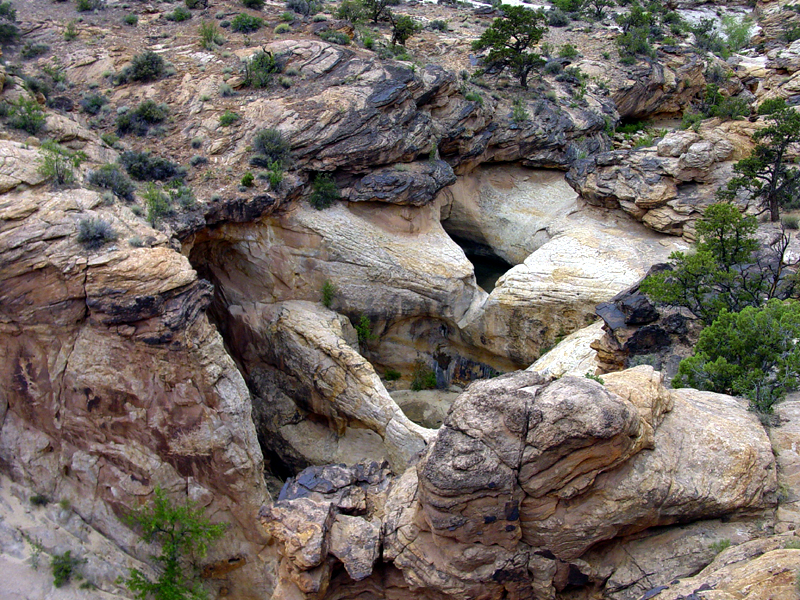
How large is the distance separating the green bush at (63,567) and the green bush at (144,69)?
1813 cm

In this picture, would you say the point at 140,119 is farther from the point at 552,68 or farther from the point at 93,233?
the point at 552,68

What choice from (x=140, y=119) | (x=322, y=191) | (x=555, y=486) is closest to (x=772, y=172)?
(x=322, y=191)

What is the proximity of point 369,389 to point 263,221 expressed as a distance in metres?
7.35

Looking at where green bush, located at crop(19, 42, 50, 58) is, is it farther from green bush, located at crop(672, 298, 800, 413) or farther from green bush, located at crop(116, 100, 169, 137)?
green bush, located at crop(672, 298, 800, 413)

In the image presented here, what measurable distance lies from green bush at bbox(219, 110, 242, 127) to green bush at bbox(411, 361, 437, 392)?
40.2 feet

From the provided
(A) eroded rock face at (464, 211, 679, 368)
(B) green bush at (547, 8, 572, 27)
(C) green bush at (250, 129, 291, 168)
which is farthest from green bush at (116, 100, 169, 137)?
(B) green bush at (547, 8, 572, 27)

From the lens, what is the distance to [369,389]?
66.2 feet

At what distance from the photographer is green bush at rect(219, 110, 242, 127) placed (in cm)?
2291

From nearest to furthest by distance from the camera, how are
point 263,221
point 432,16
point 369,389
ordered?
point 369,389 → point 263,221 → point 432,16

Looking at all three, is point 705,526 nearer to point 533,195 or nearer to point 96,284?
point 96,284

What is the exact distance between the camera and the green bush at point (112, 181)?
18000 mm

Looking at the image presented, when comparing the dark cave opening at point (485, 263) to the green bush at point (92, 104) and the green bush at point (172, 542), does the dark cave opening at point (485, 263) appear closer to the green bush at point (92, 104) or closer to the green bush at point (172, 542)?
the green bush at point (92, 104)

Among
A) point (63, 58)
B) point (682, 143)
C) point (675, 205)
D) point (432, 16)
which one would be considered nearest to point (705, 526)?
point (675, 205)

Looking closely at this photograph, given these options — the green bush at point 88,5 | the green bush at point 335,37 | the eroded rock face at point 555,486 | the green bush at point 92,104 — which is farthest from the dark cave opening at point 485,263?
the green bush at point 88,5
